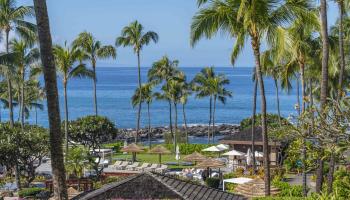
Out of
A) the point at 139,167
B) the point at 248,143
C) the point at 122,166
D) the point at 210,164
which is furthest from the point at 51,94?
the point at 248,143

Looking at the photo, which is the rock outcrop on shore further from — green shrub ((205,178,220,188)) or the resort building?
green shrub ((205,178,220,188))

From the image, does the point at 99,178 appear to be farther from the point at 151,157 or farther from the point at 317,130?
the point at 317,130

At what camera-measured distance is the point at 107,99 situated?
180 meters

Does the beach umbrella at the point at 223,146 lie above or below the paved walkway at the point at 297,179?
above

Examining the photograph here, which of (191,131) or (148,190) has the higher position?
(148,190)

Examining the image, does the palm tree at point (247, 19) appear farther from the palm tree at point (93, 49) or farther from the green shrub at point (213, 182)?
the palm tree at point (93, 49)

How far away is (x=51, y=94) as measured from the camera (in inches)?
420

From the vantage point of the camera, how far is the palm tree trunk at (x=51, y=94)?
10.7 m

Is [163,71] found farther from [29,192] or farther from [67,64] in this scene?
[29,192]

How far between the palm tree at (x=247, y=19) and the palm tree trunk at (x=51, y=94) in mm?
8938

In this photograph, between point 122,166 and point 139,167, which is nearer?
point 139,167

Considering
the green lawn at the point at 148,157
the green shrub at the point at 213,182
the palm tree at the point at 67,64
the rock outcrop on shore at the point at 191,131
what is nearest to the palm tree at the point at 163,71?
the green lawn at the point at 148,157

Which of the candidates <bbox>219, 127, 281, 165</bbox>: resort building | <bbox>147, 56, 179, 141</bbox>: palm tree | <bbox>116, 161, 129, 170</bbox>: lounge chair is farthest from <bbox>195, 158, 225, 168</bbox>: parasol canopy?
<bbox>147, 56, 179, 141</bbox>: palm tree

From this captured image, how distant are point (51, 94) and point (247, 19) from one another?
10.1 meters
